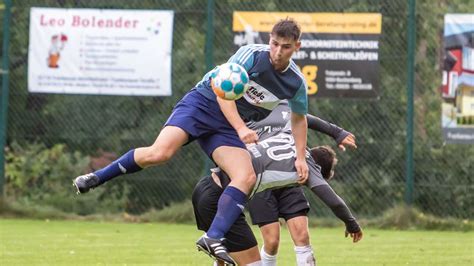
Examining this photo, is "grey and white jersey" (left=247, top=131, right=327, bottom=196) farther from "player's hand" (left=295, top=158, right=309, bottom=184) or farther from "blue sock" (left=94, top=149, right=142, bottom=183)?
"blue sock" (left=94, top=149, right=142, bottom=183)

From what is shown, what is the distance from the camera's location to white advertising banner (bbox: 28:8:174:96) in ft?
53.5

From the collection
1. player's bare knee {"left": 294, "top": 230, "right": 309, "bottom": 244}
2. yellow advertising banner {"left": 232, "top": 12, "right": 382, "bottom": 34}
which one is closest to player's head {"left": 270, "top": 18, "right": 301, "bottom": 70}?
player's bare knee {"left": 294, "top": 230, "right": 309, "bottom": 244}

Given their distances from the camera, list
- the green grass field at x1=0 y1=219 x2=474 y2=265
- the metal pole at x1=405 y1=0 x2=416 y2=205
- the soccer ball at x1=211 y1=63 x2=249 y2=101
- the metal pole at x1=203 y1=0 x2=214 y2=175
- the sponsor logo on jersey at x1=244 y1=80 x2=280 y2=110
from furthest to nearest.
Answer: the metal pole at x1=203 y1=0 x2=214 y2=175
the metal pole at x1=405 y1=0 x2=416 y2=205
the green grass field at x1=0 y1=219 x2=474 y2=265
the sponsor logo on jersey at x1=244 y1=80 x2=280 y2=110
the soccer ball at x1=211 y1=63 x2=249 y2=101

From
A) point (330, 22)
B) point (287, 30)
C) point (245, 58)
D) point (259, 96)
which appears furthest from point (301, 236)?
point (330, 22)

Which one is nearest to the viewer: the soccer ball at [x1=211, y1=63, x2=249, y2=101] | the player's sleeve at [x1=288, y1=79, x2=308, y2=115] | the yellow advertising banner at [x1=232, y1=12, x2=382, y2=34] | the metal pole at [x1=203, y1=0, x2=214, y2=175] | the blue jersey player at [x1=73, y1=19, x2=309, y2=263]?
the soccer ball at [x1=211, y1=63, x2=249, y2=101]

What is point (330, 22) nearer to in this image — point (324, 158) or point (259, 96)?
point (324, 158)

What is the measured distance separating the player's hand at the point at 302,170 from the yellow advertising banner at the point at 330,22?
24.3ft

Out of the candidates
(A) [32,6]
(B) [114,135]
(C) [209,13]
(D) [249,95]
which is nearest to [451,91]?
(C) [209,13]

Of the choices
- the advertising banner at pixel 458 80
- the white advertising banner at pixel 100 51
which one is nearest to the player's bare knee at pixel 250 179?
the advertising banner at pixel 458 80

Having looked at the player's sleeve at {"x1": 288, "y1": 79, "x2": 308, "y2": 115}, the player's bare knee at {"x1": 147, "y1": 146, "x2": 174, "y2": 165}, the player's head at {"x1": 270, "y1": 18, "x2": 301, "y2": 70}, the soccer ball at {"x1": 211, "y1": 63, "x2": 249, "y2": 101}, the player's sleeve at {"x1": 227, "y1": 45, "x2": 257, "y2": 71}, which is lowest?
the player's bare knee at {"x1": 147, "y1": 146, "x2": 174, "y2": 165}

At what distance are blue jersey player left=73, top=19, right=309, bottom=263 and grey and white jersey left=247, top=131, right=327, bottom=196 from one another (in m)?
0.07

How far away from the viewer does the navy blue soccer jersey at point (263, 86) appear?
863 cm

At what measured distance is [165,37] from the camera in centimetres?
1630

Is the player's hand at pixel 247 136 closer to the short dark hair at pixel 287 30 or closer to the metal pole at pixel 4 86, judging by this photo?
the short dark hair at pixel 287 30
